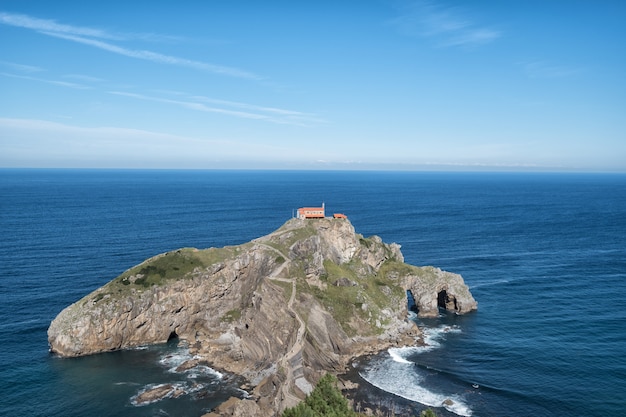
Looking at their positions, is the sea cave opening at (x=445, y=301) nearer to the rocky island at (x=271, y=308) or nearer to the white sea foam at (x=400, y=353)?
the rocky island at (x=271, y=308)

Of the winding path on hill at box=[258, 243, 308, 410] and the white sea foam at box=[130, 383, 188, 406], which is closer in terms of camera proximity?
the winding path on hill at box=[258, 243, 308, 410]

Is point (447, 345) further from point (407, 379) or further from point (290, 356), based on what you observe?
→ point (290, 356)

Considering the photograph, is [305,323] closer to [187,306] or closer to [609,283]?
[187,306]

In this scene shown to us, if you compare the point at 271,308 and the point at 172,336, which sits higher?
the point at 271,308

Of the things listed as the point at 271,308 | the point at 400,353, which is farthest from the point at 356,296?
the point at 271,308

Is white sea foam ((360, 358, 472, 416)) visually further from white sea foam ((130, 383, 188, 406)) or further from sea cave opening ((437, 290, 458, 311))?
sea cave opening ((437, 290, 458, 311))

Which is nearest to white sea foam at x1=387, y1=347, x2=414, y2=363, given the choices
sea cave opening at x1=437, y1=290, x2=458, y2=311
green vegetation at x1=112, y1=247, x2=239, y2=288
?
sea cave opening at x1=437, y1=290, x2=458, y2=311

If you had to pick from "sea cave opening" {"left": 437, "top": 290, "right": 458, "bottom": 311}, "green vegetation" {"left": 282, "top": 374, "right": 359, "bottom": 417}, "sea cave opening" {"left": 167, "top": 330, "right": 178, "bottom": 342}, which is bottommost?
"sea cave opening" {"left": 167, "top": 330, "right": 178, "bottom": 342}
